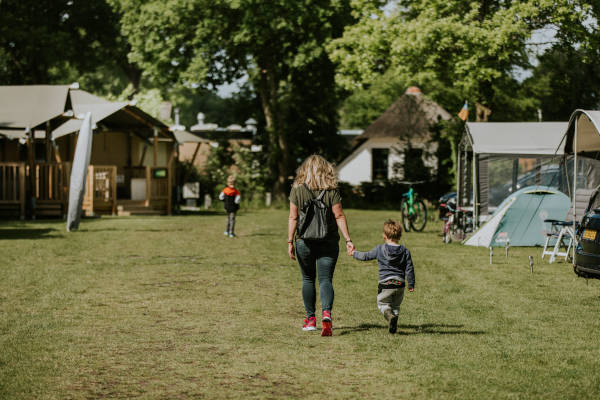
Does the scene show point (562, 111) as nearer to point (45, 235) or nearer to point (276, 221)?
point (276, 221)

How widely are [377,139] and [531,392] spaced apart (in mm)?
44627

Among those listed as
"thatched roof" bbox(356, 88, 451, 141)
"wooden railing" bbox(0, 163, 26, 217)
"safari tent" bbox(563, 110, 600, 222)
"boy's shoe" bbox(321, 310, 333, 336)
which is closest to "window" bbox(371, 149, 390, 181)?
"thatched roof" bbox(356, 88, 451, 141)

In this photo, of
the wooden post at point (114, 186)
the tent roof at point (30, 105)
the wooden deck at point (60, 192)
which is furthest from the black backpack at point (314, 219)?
the wooden post at point (114, 186)

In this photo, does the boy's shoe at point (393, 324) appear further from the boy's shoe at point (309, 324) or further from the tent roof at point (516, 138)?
the tent roof at point (516, 138)

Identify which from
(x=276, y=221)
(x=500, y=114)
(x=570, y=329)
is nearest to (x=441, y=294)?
(x=570, y=329)

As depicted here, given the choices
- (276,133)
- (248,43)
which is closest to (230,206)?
(248,43)

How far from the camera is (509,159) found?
2062 cm

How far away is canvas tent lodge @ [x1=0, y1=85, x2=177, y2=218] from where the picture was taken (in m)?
28.4

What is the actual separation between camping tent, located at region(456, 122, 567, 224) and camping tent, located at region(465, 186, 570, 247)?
1334 millimetres

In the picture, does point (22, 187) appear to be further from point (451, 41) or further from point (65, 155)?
point (451, 41)

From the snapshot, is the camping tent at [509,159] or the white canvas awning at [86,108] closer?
the camping tent at [509,159]

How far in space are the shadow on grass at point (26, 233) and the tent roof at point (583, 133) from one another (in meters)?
11.5

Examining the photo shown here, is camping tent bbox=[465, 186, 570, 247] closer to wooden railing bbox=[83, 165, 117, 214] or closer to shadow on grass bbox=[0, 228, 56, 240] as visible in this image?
shadow on grass bbox=[0, 228, 56, 240]

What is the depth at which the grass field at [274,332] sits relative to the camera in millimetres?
6625
